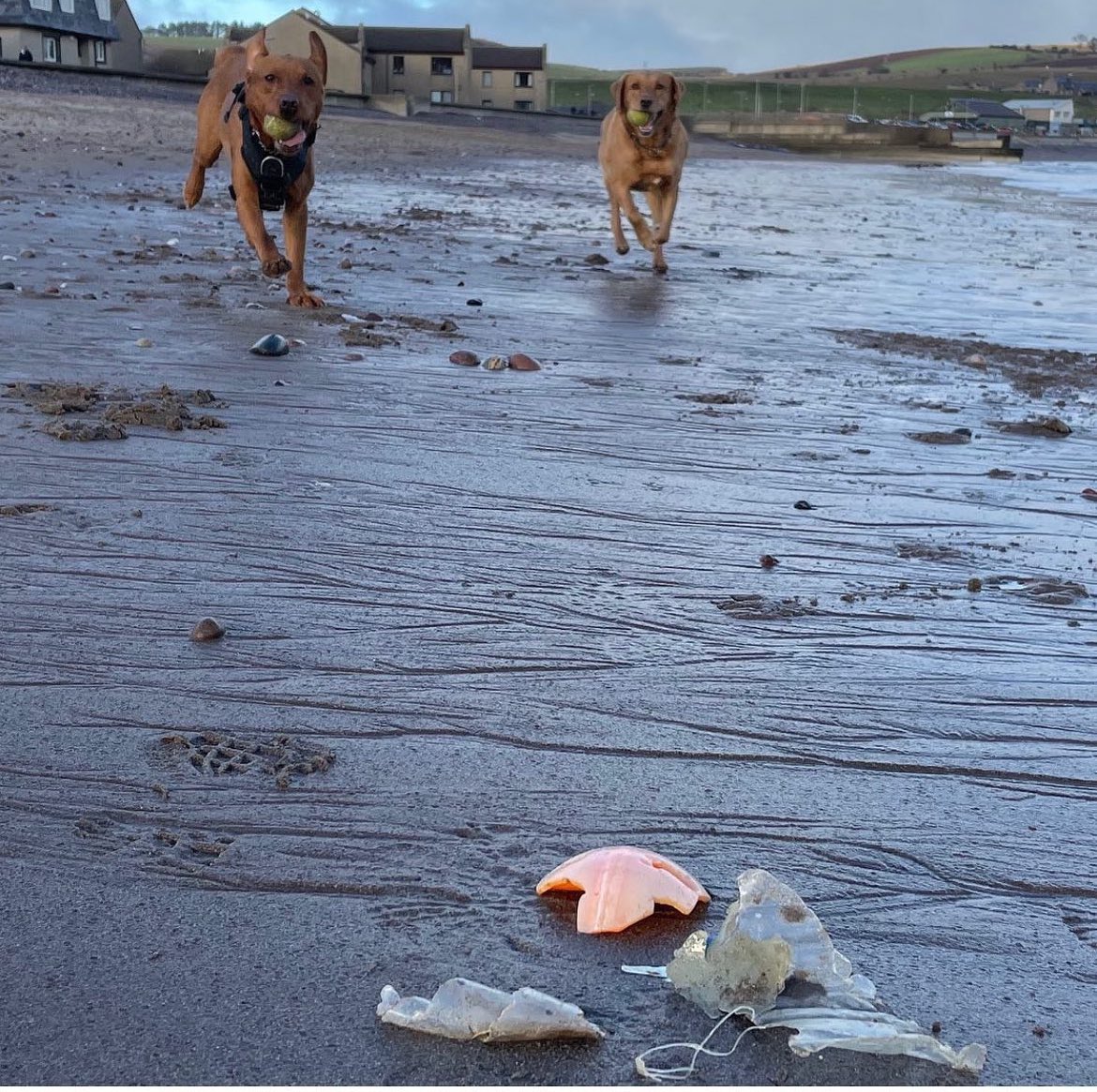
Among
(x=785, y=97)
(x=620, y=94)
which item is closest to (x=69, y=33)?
(x=620, y=94)

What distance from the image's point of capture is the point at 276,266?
7801 millimetres

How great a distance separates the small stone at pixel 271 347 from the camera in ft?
21.3

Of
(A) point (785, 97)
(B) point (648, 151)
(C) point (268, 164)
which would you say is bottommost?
(C) point (268, 164)

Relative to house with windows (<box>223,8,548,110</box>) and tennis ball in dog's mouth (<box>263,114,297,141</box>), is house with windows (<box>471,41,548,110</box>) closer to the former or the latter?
house with windows (<box>223,8,548,110</box>)

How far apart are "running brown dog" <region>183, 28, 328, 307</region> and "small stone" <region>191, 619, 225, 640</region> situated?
189 inches

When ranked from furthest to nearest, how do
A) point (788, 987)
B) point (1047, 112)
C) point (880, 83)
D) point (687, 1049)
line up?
1. point (880, 83)
2. point (1047, 112)
3. point (788, 987)
4. point (687, 1049)

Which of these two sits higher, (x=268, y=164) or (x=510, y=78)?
(x=510, y=78)

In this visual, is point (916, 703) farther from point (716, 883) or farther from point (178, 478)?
point (178, 478)

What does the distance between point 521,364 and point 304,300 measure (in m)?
1.80

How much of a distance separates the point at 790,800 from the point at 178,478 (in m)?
2.47

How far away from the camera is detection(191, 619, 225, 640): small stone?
3.16 m

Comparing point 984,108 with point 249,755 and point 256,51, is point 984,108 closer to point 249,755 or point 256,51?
point 256,51

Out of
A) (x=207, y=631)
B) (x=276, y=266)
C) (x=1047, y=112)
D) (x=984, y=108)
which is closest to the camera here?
(x=207, y=631)

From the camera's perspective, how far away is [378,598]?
11.4ft
